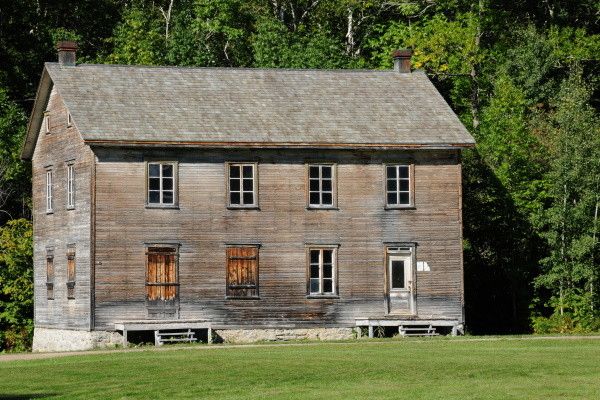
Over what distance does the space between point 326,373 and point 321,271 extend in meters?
18.1

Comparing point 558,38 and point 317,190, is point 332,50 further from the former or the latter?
point 317,190

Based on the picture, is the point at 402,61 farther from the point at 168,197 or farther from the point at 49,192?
the point at 49,192

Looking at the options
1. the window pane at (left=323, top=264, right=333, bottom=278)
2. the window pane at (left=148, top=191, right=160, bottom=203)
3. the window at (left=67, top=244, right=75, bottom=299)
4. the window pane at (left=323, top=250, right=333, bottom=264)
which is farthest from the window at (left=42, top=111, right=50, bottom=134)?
the window pane at (left=323, top=264, right=333, bottom=278)

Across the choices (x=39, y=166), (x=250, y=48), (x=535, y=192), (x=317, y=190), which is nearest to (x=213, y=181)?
(x=317, y=190)

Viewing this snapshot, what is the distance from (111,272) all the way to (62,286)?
370 centimetres

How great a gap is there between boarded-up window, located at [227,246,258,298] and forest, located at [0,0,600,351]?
414 inches

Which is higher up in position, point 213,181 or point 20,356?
point 213,181

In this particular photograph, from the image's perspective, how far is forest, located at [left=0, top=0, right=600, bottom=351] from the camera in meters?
58.0

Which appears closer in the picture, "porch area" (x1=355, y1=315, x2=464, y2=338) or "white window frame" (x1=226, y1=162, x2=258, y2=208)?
"white window frame" (x1=226, y1=162, x2=258, y2=208)

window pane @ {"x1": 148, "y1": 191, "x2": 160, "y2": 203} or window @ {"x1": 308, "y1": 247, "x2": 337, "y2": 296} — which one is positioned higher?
window pane @ {"x1": 148, "y1": 191, "x2": 160, "y2": 203}

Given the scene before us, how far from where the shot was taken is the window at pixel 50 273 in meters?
54.6

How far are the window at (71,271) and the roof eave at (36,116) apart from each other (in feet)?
20.0

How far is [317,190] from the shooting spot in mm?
51938

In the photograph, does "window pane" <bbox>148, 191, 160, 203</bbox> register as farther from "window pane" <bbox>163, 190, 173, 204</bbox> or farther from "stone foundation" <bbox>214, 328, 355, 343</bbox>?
"stone foundation" <bbox>214, 328, 355, 343</bbox>
